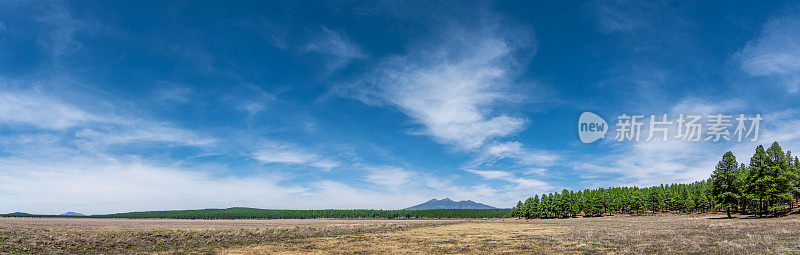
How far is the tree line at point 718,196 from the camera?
5838 centimetres

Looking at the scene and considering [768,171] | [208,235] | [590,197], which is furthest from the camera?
[590,197]

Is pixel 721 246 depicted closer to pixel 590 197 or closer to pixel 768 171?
pixel 768 171

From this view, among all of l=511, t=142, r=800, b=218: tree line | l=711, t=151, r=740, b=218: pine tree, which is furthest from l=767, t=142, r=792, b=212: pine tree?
l=711, t=151, r=740, b=218: pine tree

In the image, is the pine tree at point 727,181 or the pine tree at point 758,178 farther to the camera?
the pine tree at point 727,181

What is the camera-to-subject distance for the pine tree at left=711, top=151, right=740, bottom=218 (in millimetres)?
62344

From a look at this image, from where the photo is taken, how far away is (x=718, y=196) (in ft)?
211

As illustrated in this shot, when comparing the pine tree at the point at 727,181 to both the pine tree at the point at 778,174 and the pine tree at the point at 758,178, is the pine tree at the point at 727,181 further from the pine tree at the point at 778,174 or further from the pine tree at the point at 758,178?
the pine tree at the point at 778,174

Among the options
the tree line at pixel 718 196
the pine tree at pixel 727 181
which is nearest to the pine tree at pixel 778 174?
the tree line at pixel 718 196

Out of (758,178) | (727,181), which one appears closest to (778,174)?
(758,178)

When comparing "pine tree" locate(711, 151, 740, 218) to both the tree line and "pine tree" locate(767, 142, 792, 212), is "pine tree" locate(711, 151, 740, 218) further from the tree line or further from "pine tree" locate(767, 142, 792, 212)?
"pine tree" locate(767, 142, 792, 212)

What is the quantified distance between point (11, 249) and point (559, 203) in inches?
5611

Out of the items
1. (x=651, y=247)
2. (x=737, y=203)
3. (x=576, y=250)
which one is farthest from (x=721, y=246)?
(x=737, y=203)

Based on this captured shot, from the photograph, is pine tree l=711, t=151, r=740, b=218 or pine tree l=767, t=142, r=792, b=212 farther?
pine tree l=711, t=151, r=740, b=218

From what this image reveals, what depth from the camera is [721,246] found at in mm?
22828
